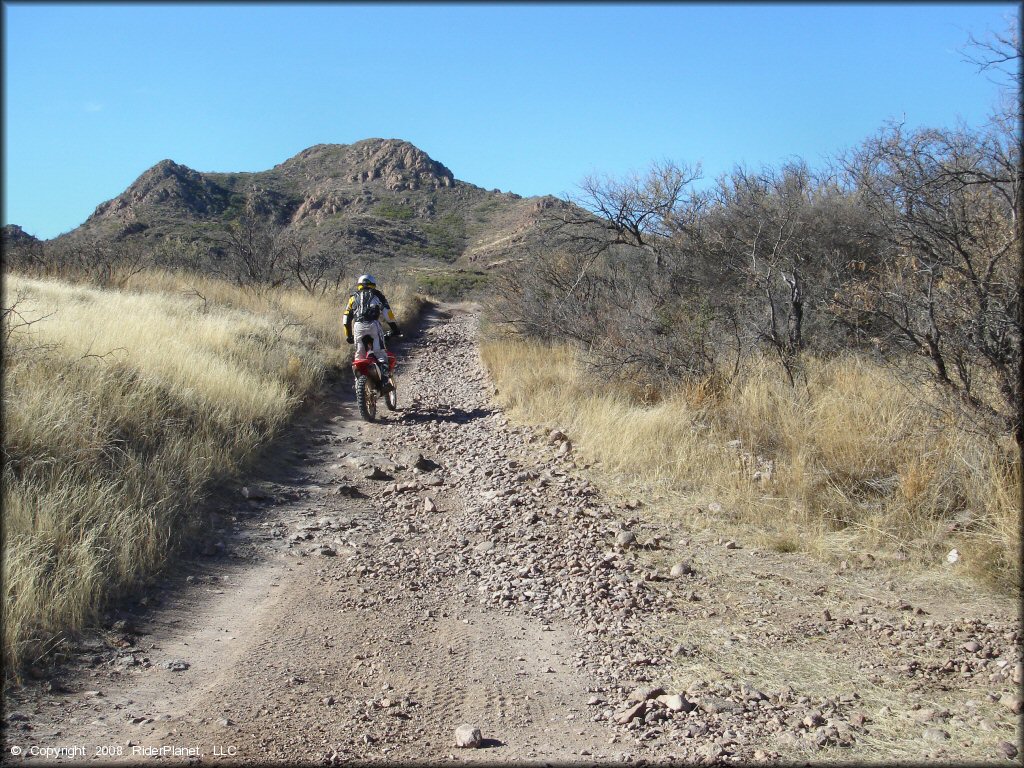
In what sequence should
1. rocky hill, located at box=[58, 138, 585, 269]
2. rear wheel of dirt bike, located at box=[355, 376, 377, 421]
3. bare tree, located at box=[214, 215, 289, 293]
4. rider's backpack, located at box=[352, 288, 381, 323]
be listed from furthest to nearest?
rocky hill, located at box=[58, 138, 585, 269] → bare tree, located at box=[214, 215, 289, 293] → rider's backpack, located at box=[352, 288, 381, 323] → rear wheel of dirt bike, located at box=[355, 376, 377, 421]

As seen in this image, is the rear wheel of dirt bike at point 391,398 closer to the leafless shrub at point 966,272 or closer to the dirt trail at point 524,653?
the dirt trail at point 524,653

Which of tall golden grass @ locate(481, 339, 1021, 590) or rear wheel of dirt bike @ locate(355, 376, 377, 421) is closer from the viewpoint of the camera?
tall golden grass @ locate(481, 339, 1021, 590)

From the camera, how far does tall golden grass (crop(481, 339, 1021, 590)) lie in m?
4.84

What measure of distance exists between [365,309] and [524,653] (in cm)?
717

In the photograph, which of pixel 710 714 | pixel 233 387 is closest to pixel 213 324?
pixel 233 387

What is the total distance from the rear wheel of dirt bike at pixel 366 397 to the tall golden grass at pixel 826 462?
8.81ft

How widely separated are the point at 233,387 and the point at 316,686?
5.50 meters

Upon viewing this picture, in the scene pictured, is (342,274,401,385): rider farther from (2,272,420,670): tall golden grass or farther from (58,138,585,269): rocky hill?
(58,138,585,269): rocky hill

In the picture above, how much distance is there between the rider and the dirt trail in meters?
4.23

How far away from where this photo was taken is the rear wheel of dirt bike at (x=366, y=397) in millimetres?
9766

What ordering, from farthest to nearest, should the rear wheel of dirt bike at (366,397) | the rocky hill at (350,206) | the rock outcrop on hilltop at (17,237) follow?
the rocky hill at (350,206) → the rock outcrop on hilltop at (17,237) → the rear wheel of dirt bike at (366,397)

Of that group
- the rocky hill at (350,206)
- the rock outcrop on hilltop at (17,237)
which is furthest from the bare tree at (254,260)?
the rocky hill at (350,206)

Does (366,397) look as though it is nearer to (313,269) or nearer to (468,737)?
(468,737)

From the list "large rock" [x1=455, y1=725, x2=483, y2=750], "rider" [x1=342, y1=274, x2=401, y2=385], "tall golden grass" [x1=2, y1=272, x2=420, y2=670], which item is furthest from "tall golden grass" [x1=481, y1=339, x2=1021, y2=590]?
"tall golden grass" [x1=2, y1=272, x2=420, y2=670]
